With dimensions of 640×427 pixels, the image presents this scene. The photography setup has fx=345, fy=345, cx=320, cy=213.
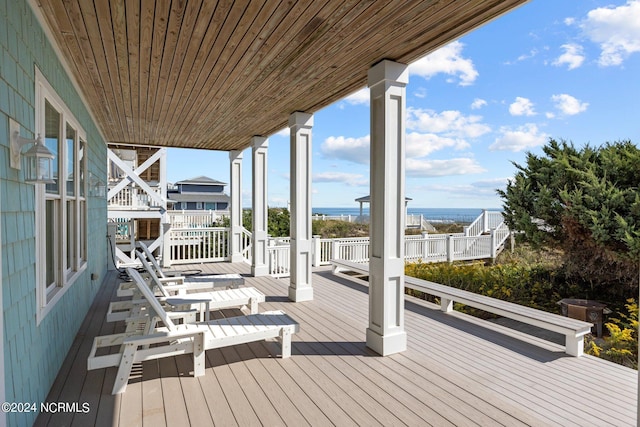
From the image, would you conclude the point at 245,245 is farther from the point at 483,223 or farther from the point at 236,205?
the point at 483,223

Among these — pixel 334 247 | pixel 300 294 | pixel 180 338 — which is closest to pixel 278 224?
pixel 334 247

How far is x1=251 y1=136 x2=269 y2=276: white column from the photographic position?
23.2 ft

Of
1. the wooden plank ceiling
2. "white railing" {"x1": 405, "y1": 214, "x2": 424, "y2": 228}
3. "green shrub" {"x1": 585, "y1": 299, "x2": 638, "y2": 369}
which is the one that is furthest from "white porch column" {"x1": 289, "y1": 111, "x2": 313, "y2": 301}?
"white railing" {"x1": 405, "y1": 214, "x2": 424, "y2": 228}

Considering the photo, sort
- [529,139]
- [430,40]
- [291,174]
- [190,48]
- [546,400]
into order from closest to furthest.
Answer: [546,400], [430,40], [190,48], [291,174], [529,139]

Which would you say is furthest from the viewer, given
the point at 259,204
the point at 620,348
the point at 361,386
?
the point at 259,204

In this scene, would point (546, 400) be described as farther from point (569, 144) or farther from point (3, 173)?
point (569, 144)

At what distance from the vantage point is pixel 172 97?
4.57m

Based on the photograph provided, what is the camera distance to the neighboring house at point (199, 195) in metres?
32.4

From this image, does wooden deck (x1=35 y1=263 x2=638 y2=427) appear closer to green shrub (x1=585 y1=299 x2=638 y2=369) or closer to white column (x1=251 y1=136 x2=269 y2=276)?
green shrub (x1=585 y1=299 x2=638 y2=369)

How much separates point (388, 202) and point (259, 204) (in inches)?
174

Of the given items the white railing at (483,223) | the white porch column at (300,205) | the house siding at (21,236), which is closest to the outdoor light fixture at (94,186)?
the house siding at (21,236)

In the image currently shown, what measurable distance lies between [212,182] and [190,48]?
3601 cm

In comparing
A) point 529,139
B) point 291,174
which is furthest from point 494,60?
point 529,139

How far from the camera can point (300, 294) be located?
5480mm
